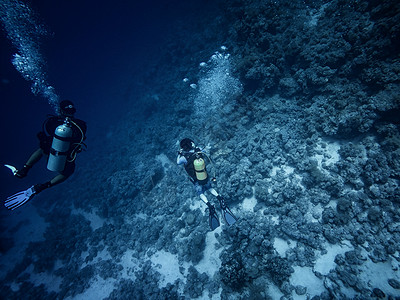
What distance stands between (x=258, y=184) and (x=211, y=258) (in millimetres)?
4270

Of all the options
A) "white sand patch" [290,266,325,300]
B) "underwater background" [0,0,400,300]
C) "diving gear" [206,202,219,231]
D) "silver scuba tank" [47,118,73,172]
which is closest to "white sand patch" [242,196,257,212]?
"underwater background" [0,0,400,300]

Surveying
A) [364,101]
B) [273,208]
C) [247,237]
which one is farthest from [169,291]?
[364,101]

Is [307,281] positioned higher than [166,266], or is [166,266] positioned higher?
[307,281]

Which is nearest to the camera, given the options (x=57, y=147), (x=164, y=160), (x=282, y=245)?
(x=57, y=147)

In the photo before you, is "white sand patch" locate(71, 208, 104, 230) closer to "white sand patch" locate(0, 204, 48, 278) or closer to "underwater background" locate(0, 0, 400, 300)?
"underwater background" locate(0, 0, 400, 300)

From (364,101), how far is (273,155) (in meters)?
4.30

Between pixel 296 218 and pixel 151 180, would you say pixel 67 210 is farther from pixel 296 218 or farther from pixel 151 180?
pixel 296 218

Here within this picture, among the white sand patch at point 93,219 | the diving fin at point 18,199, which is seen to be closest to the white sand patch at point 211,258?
the diving fin at point 18,199

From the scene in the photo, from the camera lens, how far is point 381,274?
559 centimetres

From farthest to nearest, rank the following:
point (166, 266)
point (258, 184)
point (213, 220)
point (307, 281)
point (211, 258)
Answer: point (166, 266)
point (258, 184)
point (211, 258)
point (213, 220)
point (307, 281)

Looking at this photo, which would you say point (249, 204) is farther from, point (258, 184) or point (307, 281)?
point (307, 281)

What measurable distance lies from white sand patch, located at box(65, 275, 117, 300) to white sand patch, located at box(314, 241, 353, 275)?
10.5 m

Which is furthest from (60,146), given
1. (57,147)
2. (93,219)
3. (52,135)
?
(93,219)

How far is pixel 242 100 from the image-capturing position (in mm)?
11734
